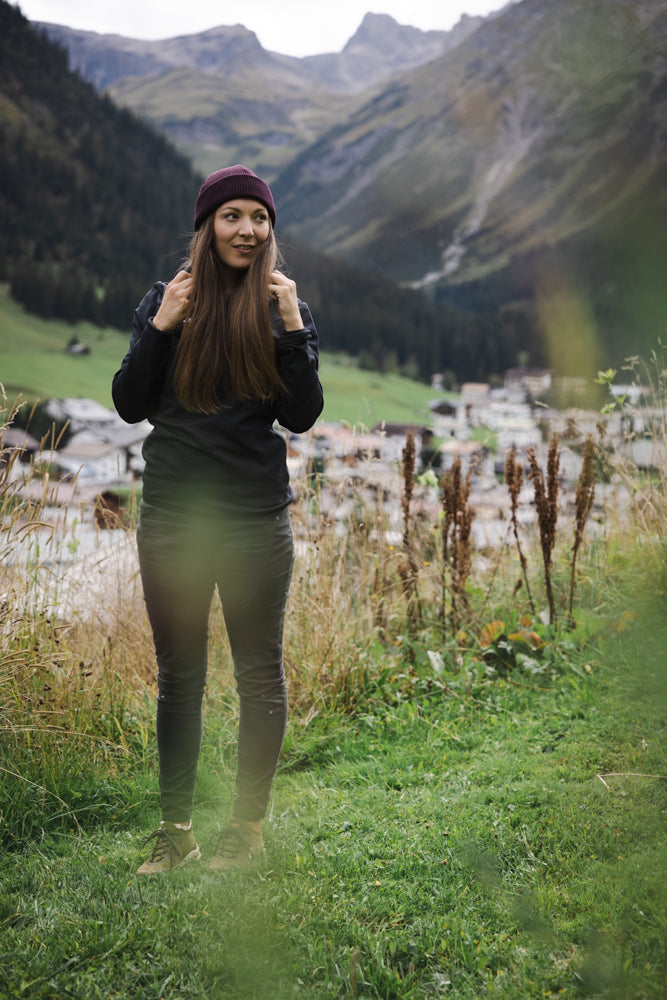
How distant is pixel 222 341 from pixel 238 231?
0.32 meters

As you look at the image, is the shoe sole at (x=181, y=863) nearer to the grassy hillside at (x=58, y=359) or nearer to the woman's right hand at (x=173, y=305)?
the woman's right hand at (x=173, y=305)

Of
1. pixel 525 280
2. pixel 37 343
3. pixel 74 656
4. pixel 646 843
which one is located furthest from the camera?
pixel 525 280

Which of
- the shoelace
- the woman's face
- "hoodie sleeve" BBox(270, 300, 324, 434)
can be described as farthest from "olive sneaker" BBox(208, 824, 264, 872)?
the woman's face

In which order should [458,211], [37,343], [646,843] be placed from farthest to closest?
[458,211] → [37,343] → [646,843]

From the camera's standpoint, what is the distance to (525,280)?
13012 cm

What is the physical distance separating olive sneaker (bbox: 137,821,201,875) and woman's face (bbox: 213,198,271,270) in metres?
1.68

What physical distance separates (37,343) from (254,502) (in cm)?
5701

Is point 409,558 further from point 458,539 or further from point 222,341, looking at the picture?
point 222,341

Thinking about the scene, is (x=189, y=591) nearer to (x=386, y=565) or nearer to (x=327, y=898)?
(x=327, y=898)

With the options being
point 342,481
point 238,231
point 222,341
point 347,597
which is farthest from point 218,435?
point 342,481

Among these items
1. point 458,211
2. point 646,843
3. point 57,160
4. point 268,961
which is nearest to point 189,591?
point 268,961

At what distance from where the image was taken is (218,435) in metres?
1.74

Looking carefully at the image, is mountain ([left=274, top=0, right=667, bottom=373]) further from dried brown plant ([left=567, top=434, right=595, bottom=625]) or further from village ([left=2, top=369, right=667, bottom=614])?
dried brown plant ([left=567, top=434, right=595, bottom=625])

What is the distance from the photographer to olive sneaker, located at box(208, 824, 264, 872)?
1.90m
